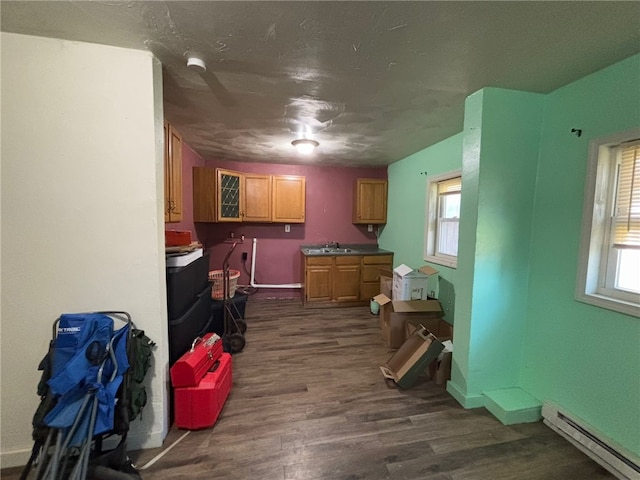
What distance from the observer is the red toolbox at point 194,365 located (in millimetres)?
1651

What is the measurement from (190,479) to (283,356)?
51.7 inches

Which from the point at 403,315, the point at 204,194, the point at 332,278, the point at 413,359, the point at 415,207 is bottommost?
the point at 413,359

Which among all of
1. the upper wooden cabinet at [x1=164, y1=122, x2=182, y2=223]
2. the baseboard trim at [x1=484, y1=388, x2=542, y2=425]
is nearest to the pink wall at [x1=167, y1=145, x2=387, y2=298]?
the upper wooden cabinet at [x1=164, y1=122, x2=182, y2=223]

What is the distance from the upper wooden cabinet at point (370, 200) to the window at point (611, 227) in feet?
9.97

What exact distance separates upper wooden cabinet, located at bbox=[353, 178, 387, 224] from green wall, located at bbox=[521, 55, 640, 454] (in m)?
2.73

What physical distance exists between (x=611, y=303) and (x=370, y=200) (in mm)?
3329

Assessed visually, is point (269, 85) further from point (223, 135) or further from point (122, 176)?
point (223, 135)

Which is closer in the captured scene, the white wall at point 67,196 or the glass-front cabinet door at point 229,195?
the white wall at point 67,196

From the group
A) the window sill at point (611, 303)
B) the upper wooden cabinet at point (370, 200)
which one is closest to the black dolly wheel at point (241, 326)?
the upper wooden cabinet at point (370, 200)

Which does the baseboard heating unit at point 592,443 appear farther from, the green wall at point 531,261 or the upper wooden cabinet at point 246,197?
the upper wooden cabinet at point 246,197

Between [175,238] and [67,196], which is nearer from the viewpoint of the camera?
[67,196]

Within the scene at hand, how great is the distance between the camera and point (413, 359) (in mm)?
2197

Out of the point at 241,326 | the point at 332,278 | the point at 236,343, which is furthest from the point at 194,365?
the point at 332,278

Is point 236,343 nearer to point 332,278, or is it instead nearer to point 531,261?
point 332,278
